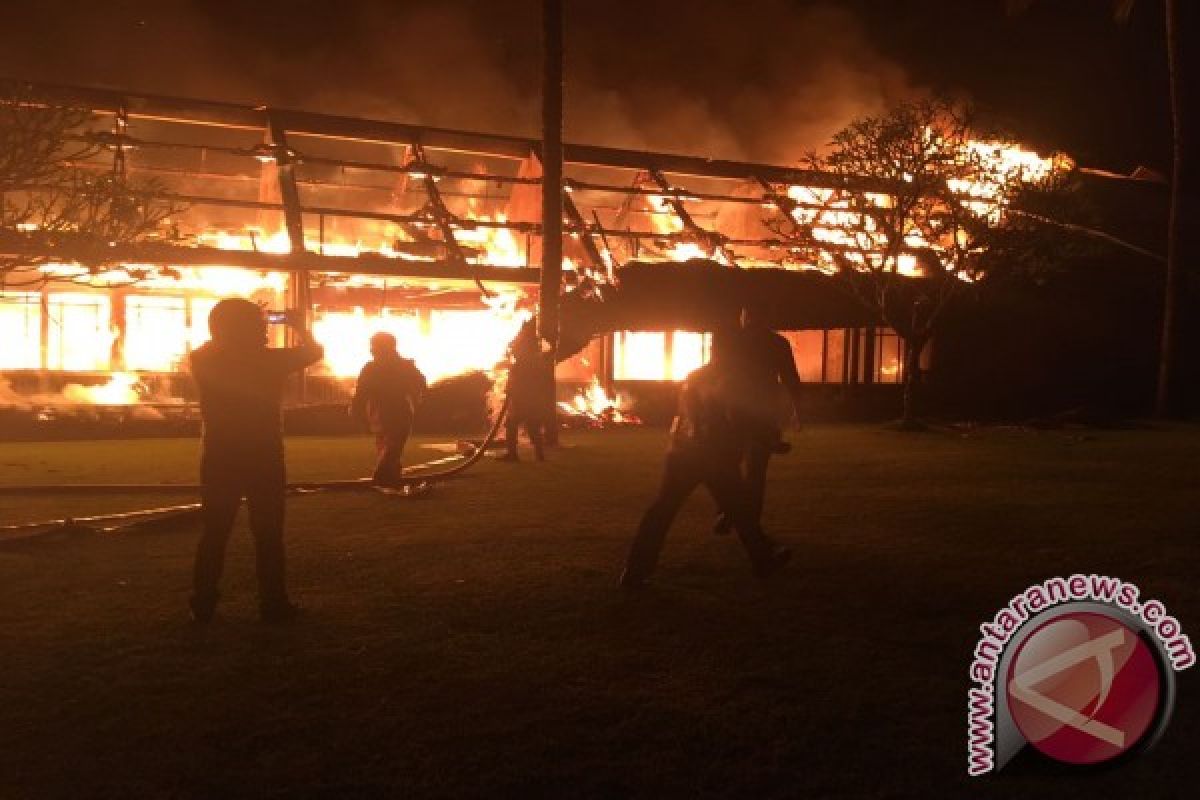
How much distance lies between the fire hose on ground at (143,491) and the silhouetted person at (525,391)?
19 centimetres

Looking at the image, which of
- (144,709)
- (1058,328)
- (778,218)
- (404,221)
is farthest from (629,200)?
(144,709)

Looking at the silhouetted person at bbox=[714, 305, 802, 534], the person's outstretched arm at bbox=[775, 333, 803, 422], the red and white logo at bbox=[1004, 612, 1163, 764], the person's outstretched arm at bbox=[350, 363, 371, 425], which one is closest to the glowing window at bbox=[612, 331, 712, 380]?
the person's outstretched arm at bbox=[350, 363, 371, 425]

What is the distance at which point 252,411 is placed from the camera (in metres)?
4.79

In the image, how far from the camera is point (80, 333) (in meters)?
17.5

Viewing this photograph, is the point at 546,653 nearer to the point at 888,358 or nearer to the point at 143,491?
the point at 143,491

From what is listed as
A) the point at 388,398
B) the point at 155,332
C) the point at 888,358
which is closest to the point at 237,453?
the point at 388,398

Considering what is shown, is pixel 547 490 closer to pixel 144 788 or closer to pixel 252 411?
pixel 252 411

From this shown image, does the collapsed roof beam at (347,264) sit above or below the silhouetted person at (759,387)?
above

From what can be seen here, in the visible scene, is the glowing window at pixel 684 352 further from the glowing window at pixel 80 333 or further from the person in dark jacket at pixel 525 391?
the glowing window at pixel 80 333

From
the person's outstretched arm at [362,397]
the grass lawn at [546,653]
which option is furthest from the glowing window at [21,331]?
the person's outstretched arm at [362,397]

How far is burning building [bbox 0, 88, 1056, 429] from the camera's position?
16.0 m

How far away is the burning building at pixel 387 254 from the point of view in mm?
Result: 15992

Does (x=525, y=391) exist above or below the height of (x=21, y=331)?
below

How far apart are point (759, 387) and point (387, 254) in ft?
40.0
